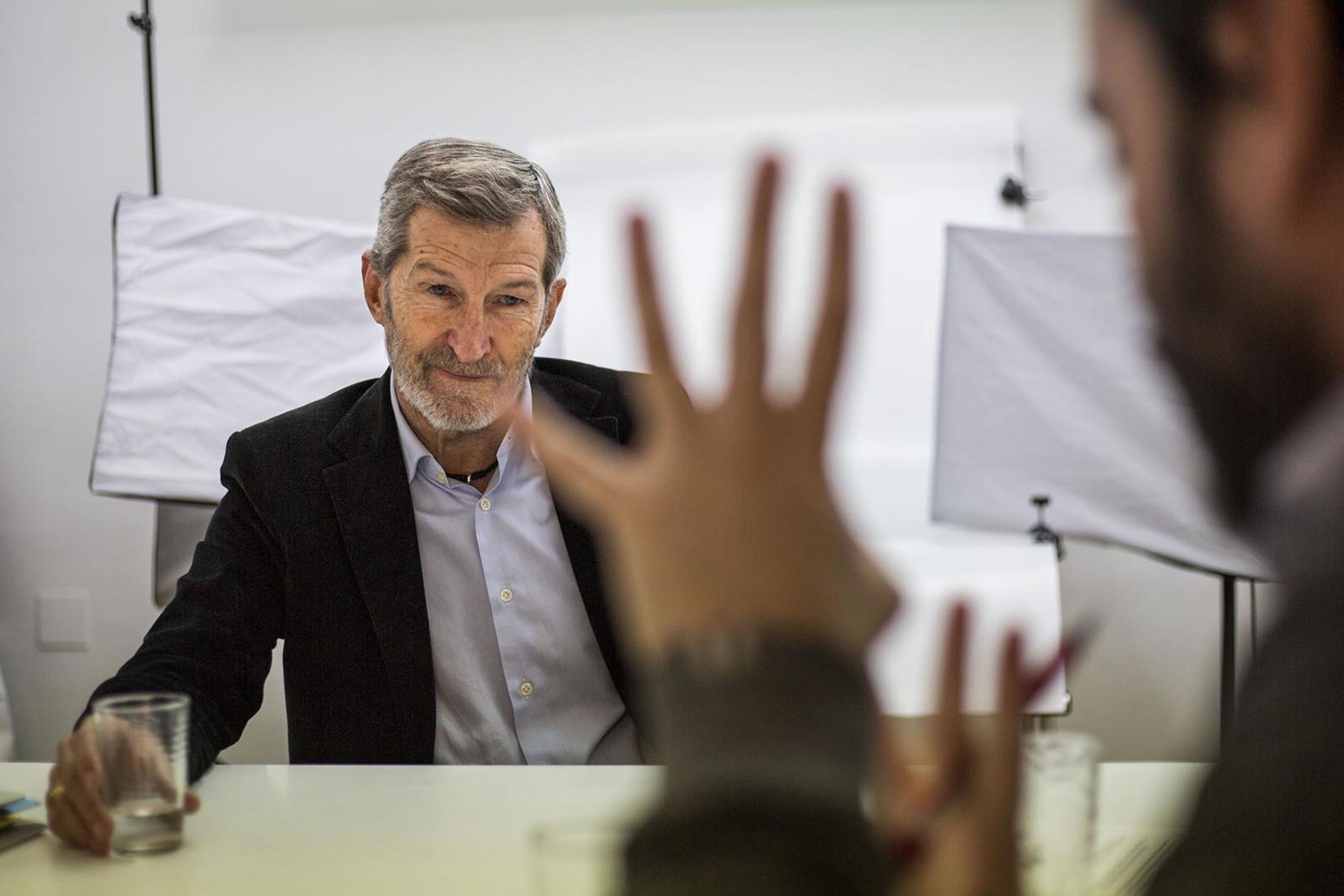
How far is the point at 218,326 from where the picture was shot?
2.03 m

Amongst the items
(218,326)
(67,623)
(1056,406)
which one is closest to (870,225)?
(1056,406)

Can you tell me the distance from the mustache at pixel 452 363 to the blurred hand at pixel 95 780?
616 millimetres

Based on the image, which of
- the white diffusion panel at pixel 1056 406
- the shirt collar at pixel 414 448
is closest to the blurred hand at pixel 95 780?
the shirt collar at pixel 414 448

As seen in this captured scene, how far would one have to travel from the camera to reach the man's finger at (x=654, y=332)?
0.33 m

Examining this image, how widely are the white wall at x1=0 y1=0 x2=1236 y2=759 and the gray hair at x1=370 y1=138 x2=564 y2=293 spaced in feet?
3.75

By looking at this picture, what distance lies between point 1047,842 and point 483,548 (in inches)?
29.4

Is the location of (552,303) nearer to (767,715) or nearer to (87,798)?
(87,798)

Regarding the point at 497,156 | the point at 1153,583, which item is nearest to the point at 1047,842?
the point at 497,156

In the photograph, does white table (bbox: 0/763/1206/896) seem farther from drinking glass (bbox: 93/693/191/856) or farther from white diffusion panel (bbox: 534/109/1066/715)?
white diffusion panel (bbox: 534/109/1066/715)

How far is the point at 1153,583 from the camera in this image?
235 centimetres

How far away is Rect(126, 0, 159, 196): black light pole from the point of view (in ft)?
7.98

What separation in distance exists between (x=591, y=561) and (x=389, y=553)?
0.22 metres

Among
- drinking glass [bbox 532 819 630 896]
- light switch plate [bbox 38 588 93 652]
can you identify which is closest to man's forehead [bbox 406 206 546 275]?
drinking glass [bbox 532 819 630 896]

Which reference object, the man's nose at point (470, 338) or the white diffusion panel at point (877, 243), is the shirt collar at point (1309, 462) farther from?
the white diffusion panel at point (877, 243)
